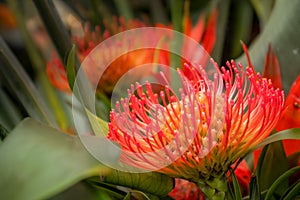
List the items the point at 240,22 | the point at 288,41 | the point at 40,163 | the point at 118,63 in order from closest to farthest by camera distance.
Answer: the point at 40,163 < the point at 288,41 < the point at 118,63 < the point at 240,22

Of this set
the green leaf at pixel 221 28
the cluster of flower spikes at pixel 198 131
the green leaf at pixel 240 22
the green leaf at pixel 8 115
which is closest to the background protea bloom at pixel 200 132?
the cluster of flower spikes at pixel 198 131

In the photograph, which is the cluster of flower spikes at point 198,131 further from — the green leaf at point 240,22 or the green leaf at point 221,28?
the green leaf at point 240,22

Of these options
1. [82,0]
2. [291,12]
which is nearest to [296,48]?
[291,12]

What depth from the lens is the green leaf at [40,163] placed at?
8.7 inches

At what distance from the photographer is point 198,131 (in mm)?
318

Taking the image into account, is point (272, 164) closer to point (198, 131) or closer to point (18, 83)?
point (198, 131)

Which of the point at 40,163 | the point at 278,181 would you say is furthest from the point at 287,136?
the point at 40,163

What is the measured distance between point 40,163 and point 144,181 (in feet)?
0.26

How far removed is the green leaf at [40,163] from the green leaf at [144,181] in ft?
0.10

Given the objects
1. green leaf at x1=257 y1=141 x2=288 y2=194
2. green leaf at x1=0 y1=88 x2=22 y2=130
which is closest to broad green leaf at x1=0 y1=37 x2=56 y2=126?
green leaf at x1=0 y1=88 x2=22 y2=130

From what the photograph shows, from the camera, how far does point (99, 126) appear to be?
12.8 inches

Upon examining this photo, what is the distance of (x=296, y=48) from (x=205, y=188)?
180 mm

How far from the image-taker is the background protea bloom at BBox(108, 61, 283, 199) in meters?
0.30

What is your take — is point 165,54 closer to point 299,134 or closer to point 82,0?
point 299,134
